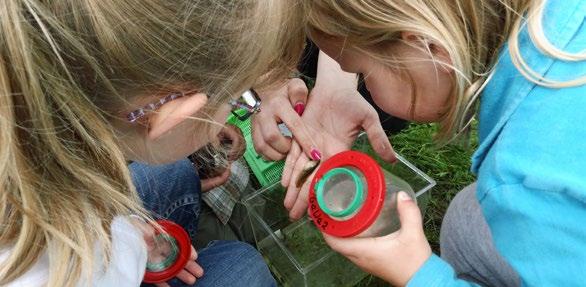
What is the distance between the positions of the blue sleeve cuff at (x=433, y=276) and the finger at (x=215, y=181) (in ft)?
2.16

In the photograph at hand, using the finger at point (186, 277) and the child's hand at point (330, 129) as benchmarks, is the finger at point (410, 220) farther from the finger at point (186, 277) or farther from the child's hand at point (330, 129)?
the finger at point (186, 277)

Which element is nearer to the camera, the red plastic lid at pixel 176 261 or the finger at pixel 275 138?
the red plastic lid at pixel 176 261

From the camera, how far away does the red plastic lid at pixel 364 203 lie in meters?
0.80

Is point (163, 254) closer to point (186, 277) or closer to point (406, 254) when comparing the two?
point (186, 277)

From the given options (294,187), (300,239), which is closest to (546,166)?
(294,187)

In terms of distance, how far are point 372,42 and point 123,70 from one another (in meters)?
0.38

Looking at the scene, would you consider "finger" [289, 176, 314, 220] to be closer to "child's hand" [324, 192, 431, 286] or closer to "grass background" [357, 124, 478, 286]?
"child's hand" [324, 192, 431, 286]

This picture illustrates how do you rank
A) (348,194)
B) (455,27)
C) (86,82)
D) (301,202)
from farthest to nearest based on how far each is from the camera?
(301,202) → (348,194) → (455,27) → (86,82)

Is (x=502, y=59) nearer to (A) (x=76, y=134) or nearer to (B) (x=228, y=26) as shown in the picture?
A: (B) (x=228, y=26)

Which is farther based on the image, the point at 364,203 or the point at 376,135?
the point at 376,135

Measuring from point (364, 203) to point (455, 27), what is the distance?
11.5 inches

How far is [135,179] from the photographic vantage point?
122cm

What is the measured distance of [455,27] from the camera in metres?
0.76

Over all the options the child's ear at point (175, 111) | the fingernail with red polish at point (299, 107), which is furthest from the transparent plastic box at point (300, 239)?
the child's ear at point (175, 111)
